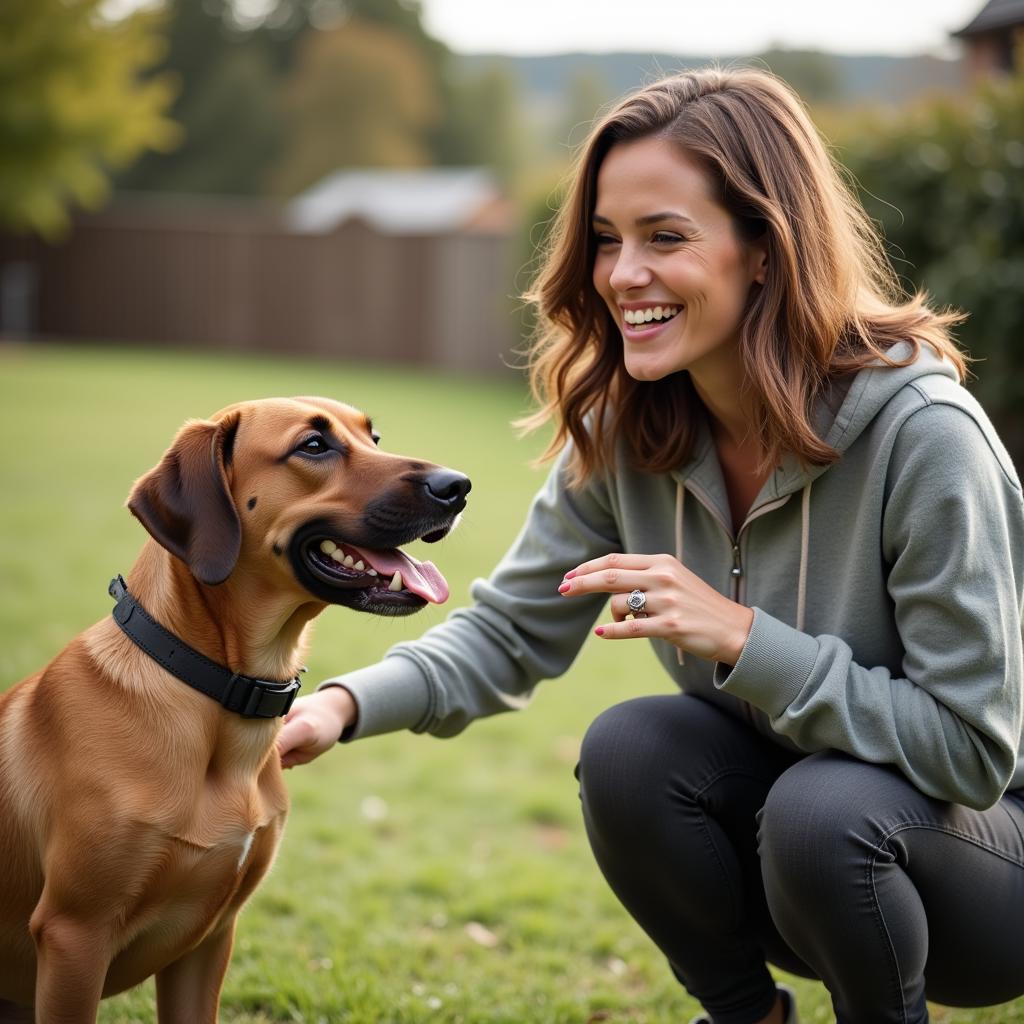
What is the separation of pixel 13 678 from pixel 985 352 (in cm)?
532

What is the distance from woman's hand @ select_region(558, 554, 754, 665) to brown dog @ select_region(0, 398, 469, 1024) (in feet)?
1.18

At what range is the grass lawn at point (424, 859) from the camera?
306cm

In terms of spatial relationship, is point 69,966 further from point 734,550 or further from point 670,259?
point 670,259

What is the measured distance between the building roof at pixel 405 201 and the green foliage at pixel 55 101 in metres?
10.2

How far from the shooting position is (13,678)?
5.03 metres

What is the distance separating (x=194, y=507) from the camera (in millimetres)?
2412

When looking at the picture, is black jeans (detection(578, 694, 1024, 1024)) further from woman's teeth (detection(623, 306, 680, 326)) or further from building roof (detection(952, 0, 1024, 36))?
building roof (detection(952, 0, 1024, 36))

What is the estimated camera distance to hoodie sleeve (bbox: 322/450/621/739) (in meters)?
2.93

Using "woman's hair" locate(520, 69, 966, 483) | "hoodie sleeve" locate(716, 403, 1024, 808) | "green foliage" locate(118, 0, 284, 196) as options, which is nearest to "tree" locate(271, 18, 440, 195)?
"green foliage" locate(118, 0, 284, 196)

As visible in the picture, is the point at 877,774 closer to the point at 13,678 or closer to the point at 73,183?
the point at 13,678

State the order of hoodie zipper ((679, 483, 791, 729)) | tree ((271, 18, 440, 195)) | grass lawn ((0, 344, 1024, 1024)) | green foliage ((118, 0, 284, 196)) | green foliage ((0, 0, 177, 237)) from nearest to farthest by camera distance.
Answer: hoodie zipper ((679, 483, 791, 729)) → grass lawn ((0, 344, 1024, 1024)) → green foliage ((0, 0, 177, 237)) → green foliage ((118, 0, 284, 196)) → tree ((271, 18, 440, 195))

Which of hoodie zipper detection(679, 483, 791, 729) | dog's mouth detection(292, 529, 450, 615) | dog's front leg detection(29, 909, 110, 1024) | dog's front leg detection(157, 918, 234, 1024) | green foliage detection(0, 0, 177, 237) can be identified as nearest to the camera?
dog's front leg detection(29, 909, 110, 1024)

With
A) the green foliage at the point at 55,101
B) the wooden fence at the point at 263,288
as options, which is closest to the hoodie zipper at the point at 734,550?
the wooden fence at the point at 263,288

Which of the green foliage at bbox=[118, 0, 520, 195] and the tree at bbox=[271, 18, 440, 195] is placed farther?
the tree at bbox=[271, 18, 440, 195]
